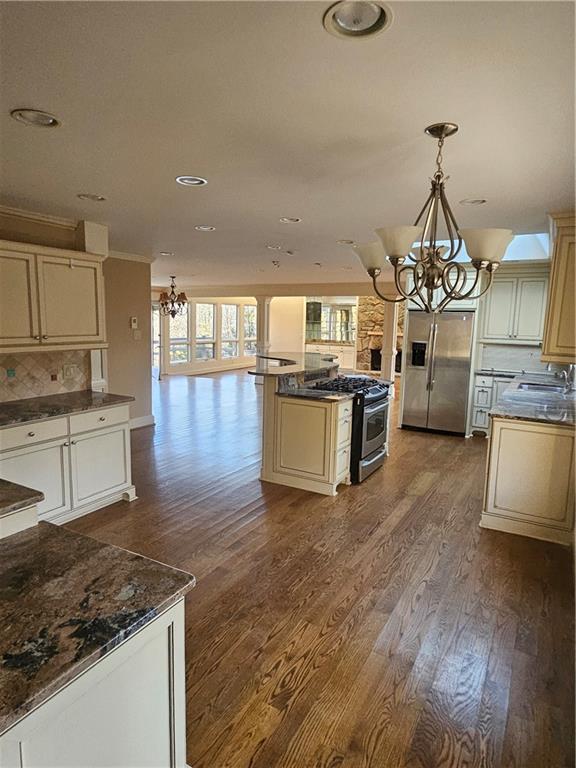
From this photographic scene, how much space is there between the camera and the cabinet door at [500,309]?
5.86 metres

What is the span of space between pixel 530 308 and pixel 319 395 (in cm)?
335

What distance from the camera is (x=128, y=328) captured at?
5.90 m

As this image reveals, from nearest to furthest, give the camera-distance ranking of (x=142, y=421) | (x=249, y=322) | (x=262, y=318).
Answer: (x=142, y=421)
(x=262, y=318)
(x=249, y=322)

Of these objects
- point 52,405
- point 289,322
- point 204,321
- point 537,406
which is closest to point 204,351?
point 204,321

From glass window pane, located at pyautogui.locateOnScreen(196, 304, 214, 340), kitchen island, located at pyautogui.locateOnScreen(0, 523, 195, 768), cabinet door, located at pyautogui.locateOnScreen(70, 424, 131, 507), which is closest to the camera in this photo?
kitchen island, located at pyautogui.locateOnScreen(0, 523, 195, 768)

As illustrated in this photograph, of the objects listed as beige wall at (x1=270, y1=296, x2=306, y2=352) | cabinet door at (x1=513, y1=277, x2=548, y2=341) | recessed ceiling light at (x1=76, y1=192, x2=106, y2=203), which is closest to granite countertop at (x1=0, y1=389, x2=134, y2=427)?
recessed ceiling light at (x1=76, y1=192, x2=106, y2=203)

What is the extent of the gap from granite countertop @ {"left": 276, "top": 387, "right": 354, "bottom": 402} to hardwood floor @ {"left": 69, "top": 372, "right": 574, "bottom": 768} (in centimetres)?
88

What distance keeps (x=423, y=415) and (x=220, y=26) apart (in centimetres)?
577

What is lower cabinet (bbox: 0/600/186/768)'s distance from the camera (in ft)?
3.07

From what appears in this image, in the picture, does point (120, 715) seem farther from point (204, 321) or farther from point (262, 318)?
point (204, 321)

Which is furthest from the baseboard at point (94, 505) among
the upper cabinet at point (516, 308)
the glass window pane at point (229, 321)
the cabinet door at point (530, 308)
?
the glass window pane at point (229, 321)

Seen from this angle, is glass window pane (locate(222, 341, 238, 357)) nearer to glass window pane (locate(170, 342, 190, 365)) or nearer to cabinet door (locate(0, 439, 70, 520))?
glass window pane (locate(170, 342, 190, 365))

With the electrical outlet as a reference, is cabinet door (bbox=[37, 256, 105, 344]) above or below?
above

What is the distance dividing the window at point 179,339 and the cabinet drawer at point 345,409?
336 inches
